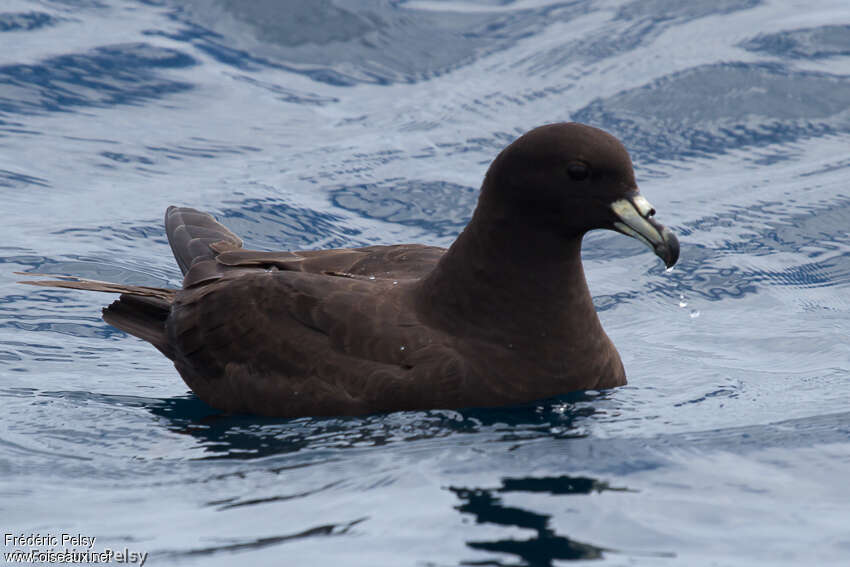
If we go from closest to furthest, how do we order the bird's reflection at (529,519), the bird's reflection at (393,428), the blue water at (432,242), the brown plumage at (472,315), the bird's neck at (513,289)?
the bird's reflection at (529,519) → the blue water at (432,242) → the bird's reflection at (393,428) → the brown plumage at (472,315) → the bird's neck at (513,289)

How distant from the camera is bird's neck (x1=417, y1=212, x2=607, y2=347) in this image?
558cm

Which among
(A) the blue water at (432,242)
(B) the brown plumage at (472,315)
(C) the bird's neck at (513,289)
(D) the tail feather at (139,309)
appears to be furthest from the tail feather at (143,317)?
(C) the bird's neck at (513,289)

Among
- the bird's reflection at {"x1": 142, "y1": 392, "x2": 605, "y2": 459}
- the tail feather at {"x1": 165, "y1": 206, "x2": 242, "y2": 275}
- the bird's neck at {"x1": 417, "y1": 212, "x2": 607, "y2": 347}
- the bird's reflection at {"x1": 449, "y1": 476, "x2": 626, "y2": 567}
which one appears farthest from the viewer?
the tail feather at {"x1": 165, "y1": 206, "x2": 242, "y2": 275}

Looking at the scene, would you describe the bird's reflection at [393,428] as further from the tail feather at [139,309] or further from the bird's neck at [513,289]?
the tail feather at [139,309]

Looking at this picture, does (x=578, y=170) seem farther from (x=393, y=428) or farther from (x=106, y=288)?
(x=106, y=288)

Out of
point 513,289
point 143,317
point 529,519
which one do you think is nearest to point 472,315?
point 513,289

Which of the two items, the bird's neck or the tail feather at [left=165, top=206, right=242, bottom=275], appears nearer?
the bird's neck

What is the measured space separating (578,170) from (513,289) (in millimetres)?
610

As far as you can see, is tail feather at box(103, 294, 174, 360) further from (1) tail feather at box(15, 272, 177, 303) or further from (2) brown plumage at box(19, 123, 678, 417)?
(2) brown plumage at box(19, 123, 678, 417)

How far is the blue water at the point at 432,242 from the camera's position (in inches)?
174

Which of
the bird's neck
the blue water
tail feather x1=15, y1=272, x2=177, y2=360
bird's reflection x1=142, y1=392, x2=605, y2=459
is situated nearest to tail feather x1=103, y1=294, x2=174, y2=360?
tail feather x1=15, y1=272, x2=177, y2=360

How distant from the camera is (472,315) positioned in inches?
220

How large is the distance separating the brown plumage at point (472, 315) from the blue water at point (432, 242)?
16cm

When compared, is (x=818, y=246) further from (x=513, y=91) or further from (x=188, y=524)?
(x=188, y=524)
